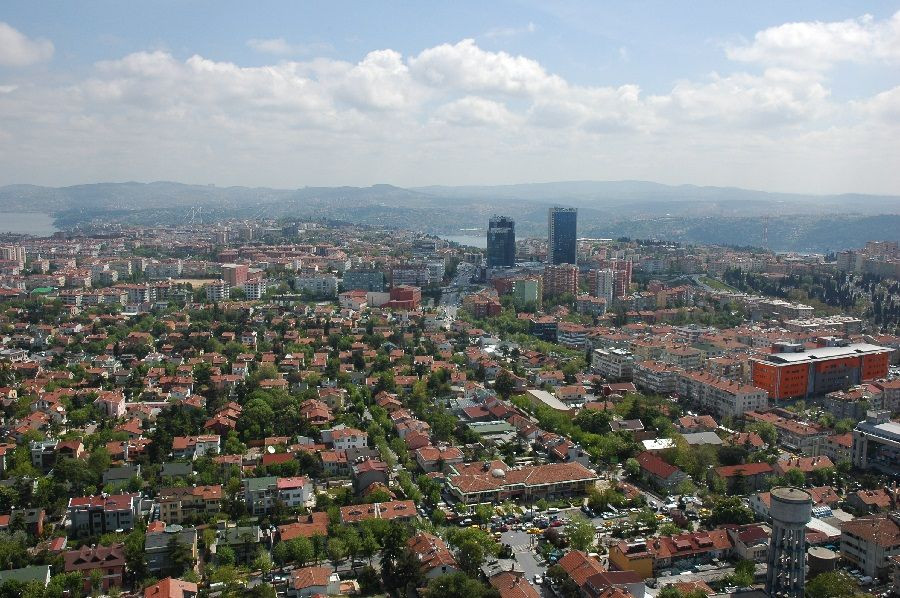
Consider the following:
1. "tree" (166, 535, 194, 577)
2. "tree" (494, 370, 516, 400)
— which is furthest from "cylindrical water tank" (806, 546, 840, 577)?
"tree" (494, 370, 516, 400)

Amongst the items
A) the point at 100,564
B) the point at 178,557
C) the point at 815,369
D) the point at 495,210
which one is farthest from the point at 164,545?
the point at 495,210

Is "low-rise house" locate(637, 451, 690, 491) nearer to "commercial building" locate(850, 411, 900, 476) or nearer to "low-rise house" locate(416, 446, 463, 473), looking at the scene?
"low-rise house" locate(416, 446, 463, 473)

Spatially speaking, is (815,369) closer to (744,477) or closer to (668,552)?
(744,477)

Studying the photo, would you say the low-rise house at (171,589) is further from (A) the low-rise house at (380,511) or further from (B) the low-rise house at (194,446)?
(B) the low-rise house at (194,446)

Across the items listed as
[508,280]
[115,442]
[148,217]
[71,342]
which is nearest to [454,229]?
[148,217]

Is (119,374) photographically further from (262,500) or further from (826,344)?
(826,344)

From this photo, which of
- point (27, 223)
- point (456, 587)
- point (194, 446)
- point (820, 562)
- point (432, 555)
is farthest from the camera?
point (27, 223)
